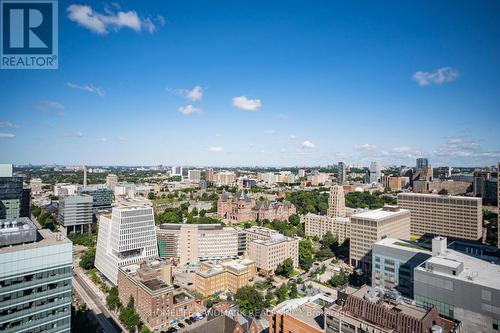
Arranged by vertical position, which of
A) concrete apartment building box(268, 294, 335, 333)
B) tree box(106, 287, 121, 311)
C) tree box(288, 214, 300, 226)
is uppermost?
concrete apartment building box(268, 294, 335, 333)

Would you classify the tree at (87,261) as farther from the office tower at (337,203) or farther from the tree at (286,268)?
the office tower at (337,203)

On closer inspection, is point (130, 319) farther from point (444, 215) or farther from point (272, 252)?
point (444, 215)

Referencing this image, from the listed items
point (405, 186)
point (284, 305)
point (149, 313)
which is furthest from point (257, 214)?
point (405, 186)

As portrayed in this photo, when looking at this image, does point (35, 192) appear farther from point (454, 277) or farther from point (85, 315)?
point (454, 277)

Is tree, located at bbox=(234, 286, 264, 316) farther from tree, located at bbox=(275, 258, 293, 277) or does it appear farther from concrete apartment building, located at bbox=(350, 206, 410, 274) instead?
concrete apartment building, located at bbox=(350, 206, 410, 274)

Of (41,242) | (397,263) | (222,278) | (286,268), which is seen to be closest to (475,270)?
(397,263)

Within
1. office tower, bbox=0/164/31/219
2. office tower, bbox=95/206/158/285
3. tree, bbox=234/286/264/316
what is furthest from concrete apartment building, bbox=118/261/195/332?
office tower, bbox=0/164/31/219

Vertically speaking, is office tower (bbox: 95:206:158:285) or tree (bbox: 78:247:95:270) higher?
office tower (bbox: 95:206:158:285)
